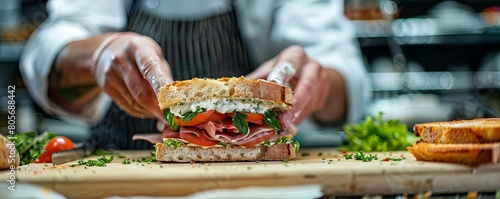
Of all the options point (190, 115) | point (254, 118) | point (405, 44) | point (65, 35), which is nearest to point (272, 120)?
point (254, 118)

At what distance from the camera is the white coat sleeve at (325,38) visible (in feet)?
11.2

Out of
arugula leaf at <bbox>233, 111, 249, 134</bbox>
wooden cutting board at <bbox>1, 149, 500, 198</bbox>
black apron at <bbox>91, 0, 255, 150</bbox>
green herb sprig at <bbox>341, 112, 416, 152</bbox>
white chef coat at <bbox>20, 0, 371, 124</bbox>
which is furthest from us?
black apron at <bbox>91, 0, 255, 150</bbox>

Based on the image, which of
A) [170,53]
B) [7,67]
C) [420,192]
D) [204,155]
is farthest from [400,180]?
[7,67]

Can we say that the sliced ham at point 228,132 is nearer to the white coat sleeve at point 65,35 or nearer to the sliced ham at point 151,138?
the sliced ham at point 151,138

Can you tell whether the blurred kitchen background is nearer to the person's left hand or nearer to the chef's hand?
the person's left hand

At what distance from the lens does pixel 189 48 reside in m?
3.50

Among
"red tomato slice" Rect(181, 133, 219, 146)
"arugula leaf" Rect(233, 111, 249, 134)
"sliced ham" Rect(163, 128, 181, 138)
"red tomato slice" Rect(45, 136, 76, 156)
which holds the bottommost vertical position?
"red tomato slice" Rect(45, 136, 76, 156)

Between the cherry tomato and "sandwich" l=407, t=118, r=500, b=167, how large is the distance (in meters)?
1.30

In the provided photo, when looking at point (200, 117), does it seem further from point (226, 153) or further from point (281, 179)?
point (281, 179)

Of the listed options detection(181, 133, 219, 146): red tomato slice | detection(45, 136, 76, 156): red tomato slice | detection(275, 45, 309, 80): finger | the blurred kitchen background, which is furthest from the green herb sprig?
the blurred kitchen background

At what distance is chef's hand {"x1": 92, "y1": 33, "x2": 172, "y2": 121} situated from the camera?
239 cm

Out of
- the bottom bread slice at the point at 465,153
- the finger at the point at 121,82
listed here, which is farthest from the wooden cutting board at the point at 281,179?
the finger at the point at 121,82

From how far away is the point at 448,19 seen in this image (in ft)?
18.3

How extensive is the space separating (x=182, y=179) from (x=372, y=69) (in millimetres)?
4388
